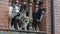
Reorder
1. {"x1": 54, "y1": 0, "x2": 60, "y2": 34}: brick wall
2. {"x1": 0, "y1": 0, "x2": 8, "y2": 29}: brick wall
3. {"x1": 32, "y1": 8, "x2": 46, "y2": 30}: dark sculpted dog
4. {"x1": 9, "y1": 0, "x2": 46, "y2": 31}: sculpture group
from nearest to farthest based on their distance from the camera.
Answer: {"x1": 0, "y1": 0, "x2": 8, "y2": 29}: brick wall, {"x1": 9, "y1": 0, "x2": 46, "y2": 31}: sculpture group, {"x1": 32, "y1": 8, "x2": 46, "y2": 30}: dark sculpted dog, {"x1": 54, "y1": 0, "x2": 60, "y2": 34}: brick wall

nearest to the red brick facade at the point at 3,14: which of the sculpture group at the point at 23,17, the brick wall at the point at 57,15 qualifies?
the sculpture group at the point at 23,17

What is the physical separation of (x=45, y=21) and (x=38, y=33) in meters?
0.38

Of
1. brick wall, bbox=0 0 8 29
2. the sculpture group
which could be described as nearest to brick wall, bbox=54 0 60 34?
the sculpture group

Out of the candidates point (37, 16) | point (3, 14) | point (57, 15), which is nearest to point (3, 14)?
point (3, 14)

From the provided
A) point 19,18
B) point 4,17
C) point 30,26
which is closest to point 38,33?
point 30,26

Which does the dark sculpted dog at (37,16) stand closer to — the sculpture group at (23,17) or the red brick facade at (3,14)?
the sculpture group at (23,17)

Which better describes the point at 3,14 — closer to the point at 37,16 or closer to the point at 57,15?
the point at 37,16

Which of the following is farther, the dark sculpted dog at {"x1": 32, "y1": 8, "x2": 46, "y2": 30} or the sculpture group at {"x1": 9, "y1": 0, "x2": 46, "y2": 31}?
the dark sculpted dog at {"x1": 32, "y1": 8, "x2": 46, "y2": 30}

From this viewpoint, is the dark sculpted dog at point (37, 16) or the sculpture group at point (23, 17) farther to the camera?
the dark sculpted dog at point (37, 16)

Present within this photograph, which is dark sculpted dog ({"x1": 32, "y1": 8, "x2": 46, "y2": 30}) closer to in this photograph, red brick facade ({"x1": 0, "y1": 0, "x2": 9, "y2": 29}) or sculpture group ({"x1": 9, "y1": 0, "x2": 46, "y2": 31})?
sculpture group ({"x1": 9, "y1": 0, "x2": 46, "y2": 31})

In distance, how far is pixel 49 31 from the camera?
5.43 meters

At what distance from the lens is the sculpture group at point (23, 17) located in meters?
4.95

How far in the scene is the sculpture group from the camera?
4.95 m

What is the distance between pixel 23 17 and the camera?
16.6 ft
